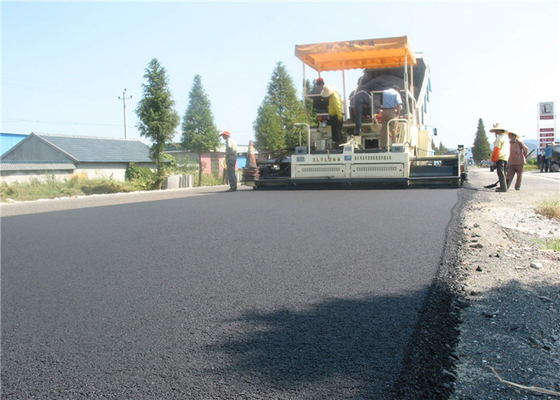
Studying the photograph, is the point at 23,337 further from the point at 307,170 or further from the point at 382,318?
the point at 307,170

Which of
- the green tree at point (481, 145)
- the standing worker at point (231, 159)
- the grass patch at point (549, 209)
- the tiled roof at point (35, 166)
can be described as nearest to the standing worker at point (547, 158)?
the standing worker at point (231, 159)

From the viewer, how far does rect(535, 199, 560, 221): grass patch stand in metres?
7.12

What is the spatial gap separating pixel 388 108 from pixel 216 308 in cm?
937

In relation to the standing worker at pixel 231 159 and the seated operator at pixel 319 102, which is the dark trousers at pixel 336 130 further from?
the standing worker at pixel 231 159

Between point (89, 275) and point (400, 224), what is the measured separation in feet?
11.6

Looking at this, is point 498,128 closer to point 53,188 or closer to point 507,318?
point 507,318

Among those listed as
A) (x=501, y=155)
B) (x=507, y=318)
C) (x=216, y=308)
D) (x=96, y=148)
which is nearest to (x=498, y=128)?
(x=501, y=155)

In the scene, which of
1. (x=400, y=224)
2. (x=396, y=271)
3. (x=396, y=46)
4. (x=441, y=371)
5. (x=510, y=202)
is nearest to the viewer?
(x=441, y=371)

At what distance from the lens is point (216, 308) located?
3.00 meters

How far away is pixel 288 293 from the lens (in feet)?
10.6

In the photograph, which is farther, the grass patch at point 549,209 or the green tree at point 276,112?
the green tree at point 276,112

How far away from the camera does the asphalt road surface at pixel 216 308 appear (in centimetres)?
211

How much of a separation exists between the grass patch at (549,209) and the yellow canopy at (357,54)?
565 centimetres

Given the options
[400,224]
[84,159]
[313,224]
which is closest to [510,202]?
[400,224]
